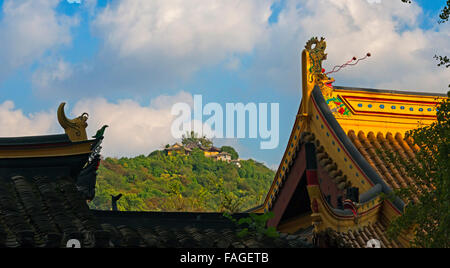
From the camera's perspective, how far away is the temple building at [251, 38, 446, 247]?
37.7ft

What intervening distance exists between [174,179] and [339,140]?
73013mm

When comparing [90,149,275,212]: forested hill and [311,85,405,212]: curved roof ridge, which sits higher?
[90,149,275,212]: forested hill

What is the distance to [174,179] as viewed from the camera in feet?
275

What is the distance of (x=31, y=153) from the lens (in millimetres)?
9375

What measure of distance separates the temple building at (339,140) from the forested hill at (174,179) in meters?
44.8

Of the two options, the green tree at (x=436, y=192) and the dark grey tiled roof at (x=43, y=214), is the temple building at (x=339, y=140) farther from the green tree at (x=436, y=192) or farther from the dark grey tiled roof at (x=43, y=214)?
the dark grey tiled roof at (x=43, y=214)

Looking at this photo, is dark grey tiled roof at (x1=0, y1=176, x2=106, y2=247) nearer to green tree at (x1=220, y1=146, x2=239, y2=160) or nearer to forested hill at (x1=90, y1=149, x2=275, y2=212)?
forested hill at (x1=90, y1=149, x2=275, y2=212)

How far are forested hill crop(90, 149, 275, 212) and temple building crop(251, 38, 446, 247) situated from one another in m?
44.8

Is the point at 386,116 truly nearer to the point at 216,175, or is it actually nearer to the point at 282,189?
the point at 282,189

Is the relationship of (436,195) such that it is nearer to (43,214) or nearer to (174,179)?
(43,214)

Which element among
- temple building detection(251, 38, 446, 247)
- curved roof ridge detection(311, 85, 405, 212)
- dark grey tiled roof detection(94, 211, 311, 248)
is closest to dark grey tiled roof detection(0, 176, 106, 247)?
dark grey tiled roof detection(94, 211, 311, 248)

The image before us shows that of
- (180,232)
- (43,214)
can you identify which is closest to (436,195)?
(180,232)

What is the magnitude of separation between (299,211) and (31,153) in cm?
630

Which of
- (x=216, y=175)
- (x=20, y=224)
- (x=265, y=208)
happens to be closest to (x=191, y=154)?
(x=216, y=175)
